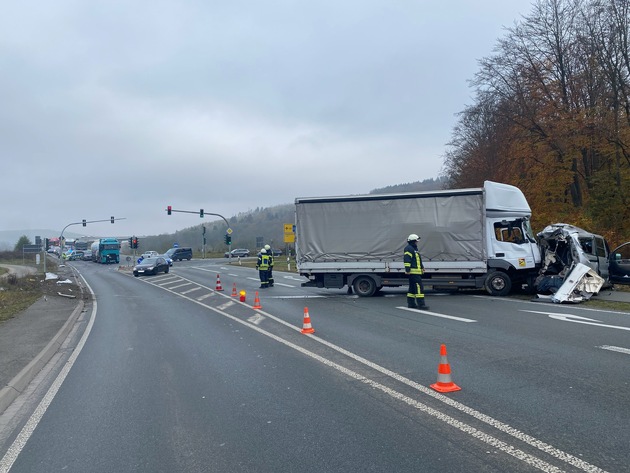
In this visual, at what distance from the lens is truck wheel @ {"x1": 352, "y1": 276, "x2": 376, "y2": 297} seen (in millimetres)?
17562

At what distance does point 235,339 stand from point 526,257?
10.4 metres

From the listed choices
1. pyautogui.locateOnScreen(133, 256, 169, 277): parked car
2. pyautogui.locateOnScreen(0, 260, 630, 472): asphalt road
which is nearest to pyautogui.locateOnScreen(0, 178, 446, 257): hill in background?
pyautogui.locateOnScreen(133, 256, 169, 277): parked car

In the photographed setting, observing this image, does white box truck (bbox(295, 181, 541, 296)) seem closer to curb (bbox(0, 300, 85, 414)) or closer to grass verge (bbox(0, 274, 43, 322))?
curb (bbox(0, 300, 85, 414))

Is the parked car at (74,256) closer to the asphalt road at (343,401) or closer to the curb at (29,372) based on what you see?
the curb at (29,372)

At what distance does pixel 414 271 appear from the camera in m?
13.3

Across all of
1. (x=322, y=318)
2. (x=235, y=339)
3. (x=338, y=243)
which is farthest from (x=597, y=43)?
(x=235, y=339)

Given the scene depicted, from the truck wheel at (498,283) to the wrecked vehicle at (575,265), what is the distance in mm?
871

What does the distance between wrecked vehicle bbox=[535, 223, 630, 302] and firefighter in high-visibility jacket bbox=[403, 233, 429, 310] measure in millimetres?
4009

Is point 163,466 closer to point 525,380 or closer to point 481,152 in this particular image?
point 525,380

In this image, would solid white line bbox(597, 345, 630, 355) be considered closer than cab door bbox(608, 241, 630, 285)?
Yes

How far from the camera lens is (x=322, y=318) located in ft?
42.0

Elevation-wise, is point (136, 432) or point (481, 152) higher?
point (481, 152)

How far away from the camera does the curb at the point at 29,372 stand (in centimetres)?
653

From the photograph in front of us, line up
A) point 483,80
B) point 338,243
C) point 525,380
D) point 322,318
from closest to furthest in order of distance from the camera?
point 525,380 → point 322,318 → point 338,243 → point 483,80
